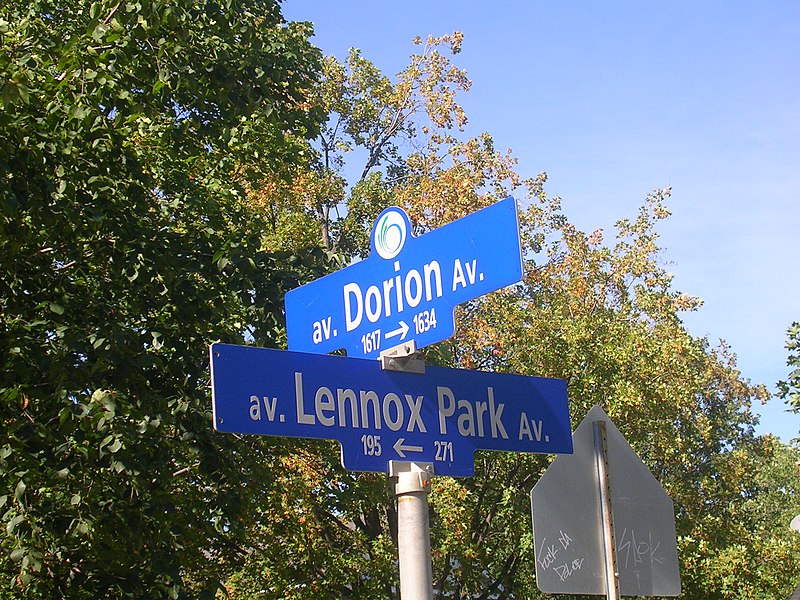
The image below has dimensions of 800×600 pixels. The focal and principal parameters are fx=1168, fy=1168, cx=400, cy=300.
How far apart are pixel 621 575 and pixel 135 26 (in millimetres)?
7164

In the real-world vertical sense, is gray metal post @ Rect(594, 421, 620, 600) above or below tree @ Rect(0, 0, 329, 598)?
below

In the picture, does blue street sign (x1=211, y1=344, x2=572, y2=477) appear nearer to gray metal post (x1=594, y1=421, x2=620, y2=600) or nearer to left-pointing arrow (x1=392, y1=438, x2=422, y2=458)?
left-pointing arrow (x1=392, y1=438, x2=422, y2=458)

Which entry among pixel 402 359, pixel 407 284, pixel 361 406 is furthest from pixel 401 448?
pixel 407 284

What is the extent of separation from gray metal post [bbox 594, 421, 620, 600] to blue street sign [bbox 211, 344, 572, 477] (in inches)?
13.8

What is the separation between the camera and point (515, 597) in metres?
20.3

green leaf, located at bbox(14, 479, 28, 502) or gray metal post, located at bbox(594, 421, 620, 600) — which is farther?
green leaf, located at bbox(14, 479, 28, 502)

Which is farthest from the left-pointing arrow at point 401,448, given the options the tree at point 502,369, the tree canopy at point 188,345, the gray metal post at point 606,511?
→ the tree at point 502,369

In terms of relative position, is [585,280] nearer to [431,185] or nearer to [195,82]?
[431,185]

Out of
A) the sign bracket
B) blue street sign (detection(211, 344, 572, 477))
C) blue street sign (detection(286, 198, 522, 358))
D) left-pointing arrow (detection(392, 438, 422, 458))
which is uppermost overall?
blue street sign (detection(286, 198, 522, 358))

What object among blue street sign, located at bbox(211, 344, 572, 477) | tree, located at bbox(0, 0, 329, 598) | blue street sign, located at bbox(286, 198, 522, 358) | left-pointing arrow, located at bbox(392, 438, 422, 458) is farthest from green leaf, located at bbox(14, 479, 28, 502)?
left-pointing arrow, located at bbox(392, 438, 422, 458)

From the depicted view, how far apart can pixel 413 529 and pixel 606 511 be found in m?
0.89

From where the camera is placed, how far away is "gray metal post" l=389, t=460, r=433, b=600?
3.47m

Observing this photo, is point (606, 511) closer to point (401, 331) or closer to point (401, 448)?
point (401, 448)

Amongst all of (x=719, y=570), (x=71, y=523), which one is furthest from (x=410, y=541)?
(x=719, y=570)
